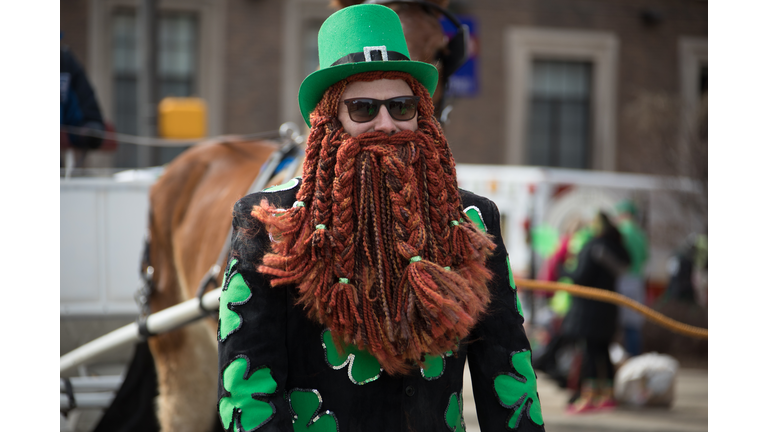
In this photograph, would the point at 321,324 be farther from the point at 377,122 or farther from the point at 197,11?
the point at 197,11

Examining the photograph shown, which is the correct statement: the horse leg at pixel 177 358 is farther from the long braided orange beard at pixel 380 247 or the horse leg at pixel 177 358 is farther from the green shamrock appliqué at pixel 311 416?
the long braided orange beard at pixel 380 247

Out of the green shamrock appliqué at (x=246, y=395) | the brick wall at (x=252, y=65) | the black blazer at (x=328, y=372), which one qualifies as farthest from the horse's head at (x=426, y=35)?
the brick wall at (x=252, y=65)

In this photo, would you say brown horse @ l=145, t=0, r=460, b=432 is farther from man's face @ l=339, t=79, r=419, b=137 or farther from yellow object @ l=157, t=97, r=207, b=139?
yellow object @ l=157, t=97, r=207, b=139

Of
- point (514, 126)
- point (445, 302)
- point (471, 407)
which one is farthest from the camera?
point (514, 126)

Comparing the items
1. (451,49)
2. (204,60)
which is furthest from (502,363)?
(204,60)

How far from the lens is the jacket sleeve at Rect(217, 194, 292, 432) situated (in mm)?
1648

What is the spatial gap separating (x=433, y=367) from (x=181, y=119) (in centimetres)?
530

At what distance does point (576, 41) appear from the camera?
15.9 metres

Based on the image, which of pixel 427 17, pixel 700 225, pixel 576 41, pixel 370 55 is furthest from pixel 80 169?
pixel 576 41

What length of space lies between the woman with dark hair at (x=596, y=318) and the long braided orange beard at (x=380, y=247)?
5769 mm

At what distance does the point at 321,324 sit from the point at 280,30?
13.4m

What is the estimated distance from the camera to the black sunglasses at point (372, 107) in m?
1.76

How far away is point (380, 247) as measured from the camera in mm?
1722

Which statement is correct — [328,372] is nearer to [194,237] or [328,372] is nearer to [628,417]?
[194,237]
